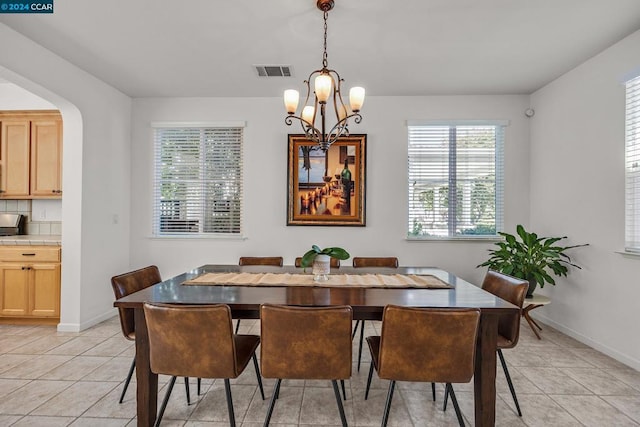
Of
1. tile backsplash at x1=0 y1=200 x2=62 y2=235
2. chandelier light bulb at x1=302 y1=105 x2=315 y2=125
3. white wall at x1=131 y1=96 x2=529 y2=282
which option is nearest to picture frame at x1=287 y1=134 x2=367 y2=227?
white wall at x1=131 y1=96 x2=529 y2=282

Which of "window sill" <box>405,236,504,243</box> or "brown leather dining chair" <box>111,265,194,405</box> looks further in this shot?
"window sill" <box>405,236,504,243</box>

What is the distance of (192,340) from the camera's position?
1.69 meters

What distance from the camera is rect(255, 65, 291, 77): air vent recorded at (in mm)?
3494

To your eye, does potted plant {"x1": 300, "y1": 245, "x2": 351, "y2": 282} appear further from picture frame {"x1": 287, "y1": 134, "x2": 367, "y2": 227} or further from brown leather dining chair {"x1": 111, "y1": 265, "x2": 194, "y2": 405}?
picture frame {"x1": 287, "y1": 134, "x2": 367, "y2": 227}

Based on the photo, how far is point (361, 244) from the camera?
4.34m

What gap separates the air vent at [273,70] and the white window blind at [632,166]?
3081mm

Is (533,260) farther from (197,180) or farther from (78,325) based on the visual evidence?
(78,325)

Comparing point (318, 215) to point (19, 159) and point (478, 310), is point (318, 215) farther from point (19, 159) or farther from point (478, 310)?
point (19, 159)

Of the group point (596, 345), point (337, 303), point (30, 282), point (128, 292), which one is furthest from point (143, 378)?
point (596, 345)

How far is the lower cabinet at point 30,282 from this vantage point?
365 cm

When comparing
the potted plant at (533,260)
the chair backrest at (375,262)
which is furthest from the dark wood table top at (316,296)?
the potted plant at (533,260)

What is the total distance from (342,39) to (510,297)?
2.41 metres

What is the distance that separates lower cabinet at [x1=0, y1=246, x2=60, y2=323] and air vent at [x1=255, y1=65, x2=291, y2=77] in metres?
2.90

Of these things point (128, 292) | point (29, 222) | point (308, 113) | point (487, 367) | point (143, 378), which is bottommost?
point (143, 378)
